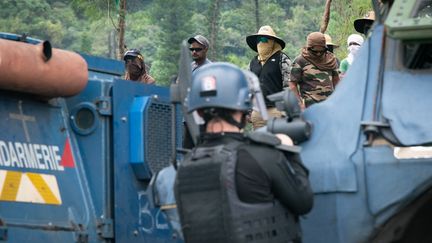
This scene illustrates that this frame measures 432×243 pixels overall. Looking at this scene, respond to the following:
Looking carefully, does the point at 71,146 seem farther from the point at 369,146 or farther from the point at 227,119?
the point at 369,146

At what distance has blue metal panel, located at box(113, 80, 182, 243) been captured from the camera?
6574mm

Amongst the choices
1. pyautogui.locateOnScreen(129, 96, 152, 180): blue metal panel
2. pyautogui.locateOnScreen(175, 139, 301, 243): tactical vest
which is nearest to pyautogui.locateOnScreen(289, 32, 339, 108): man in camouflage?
pyautogui.locateOnScreen(129, 96, 152, 180): blue metal panel

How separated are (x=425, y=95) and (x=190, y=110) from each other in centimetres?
109

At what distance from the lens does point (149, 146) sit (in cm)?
672

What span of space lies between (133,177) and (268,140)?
6.51 ft

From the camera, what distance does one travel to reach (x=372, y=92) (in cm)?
519

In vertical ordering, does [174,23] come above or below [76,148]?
above

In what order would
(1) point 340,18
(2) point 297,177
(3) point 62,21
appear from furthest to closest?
(3) point 62,21
(1) point 340,18
(2) point 297,177

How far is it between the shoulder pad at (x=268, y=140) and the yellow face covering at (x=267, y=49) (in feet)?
15.7

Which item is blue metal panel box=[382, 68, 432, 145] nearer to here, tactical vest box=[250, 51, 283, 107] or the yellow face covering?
tactical vest box=[250, 51, 283, 107]

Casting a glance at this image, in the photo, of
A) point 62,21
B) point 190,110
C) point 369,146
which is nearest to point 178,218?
point 190,110

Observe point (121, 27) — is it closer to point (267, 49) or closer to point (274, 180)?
point (267, 49)

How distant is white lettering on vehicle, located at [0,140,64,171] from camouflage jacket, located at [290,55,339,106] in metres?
3.26

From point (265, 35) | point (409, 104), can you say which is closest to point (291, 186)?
point (409, 104)
